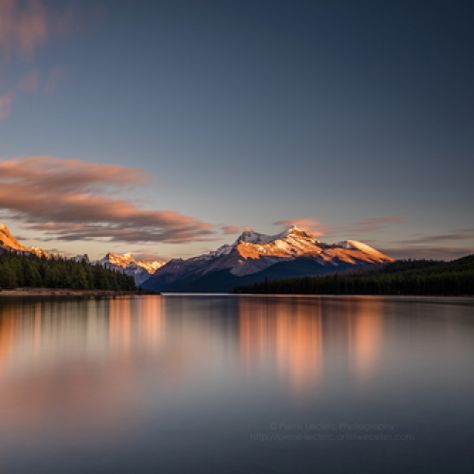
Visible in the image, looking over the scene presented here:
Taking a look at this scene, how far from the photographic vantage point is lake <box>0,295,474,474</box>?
12.6 m

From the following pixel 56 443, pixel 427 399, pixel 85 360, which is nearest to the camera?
pixel 56 443

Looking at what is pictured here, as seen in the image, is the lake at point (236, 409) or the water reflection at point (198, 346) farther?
the water reflection at point (198, 346)

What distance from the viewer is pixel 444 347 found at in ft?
123

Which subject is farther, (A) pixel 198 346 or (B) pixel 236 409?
(A) pixel 198 346

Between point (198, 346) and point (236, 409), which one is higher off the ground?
point (236, 409)

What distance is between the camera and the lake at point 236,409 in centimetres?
1263

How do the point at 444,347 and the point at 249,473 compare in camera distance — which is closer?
the point at 249,473

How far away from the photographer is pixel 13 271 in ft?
579

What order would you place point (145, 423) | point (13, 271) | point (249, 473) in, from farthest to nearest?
1. point (13, 271)
2. point (145, 423)
3. point (249, 473)

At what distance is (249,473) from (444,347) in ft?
101

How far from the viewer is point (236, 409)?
721 inches

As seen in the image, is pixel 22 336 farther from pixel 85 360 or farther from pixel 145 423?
pixel 145 423

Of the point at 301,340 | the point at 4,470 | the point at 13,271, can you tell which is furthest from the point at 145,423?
the point at 13,271

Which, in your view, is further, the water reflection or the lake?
the water reflection
